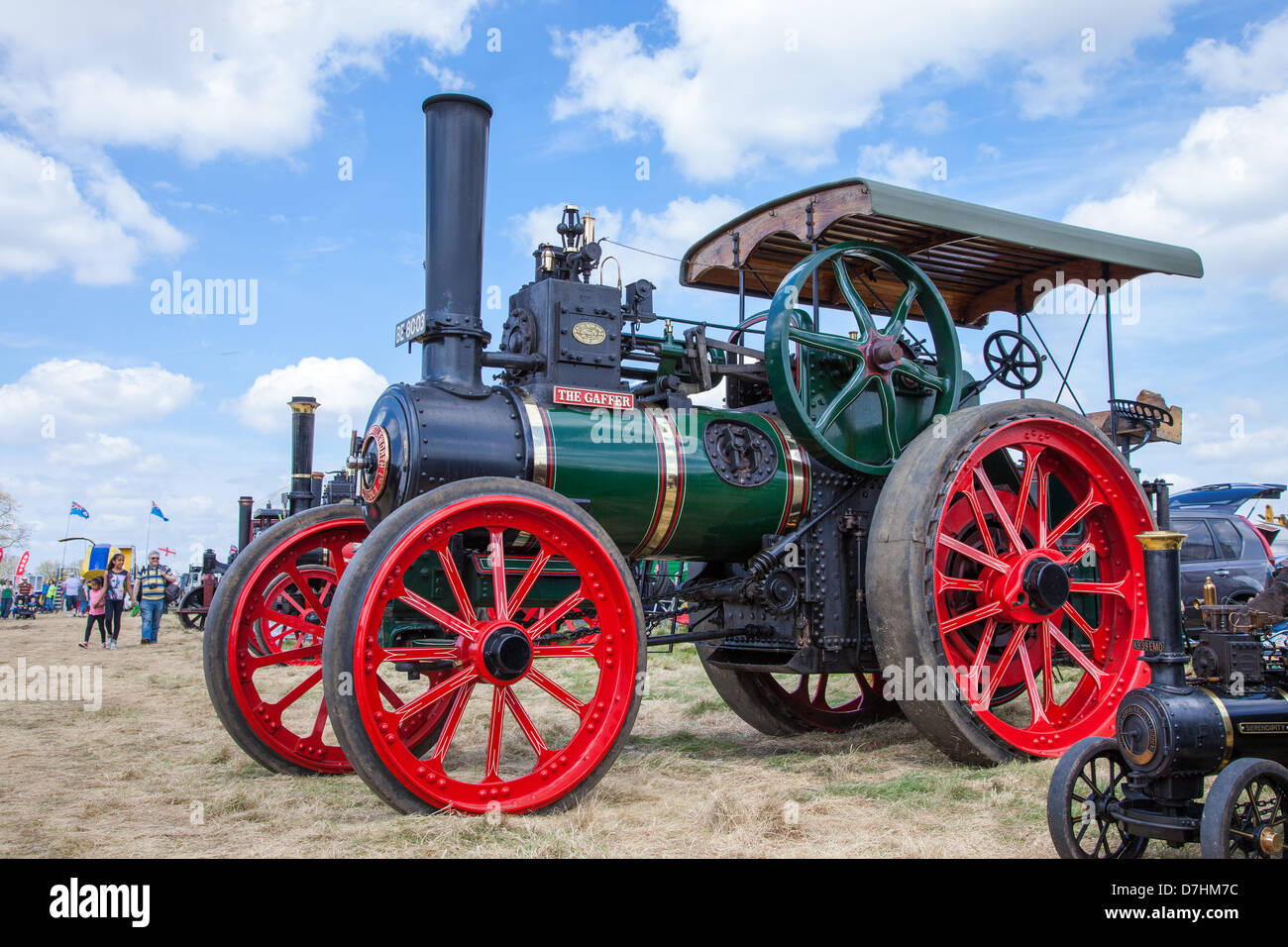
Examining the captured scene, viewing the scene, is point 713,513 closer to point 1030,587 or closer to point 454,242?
point 1030,587

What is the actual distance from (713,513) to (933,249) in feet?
7.58

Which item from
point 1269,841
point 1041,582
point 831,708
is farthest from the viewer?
point 831,708

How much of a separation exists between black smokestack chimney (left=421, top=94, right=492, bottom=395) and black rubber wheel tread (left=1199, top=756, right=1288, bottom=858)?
10.5 feet

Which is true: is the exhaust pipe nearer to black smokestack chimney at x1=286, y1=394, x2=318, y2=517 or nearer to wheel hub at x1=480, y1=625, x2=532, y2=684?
wheel hub at x1=480, y1=625, x2=532, y2=684

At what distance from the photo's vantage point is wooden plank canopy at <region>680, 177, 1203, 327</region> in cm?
534

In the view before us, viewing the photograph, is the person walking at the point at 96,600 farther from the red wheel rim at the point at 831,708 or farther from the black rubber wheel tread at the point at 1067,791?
the black rubber wheel tread at the point at 1067,791

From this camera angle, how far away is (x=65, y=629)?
833 inches

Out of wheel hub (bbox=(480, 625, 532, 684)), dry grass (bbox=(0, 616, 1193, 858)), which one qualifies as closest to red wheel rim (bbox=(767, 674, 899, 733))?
dry grass (bbox=(0, 616, 1193, 858))

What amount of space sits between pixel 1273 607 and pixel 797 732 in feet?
9.10

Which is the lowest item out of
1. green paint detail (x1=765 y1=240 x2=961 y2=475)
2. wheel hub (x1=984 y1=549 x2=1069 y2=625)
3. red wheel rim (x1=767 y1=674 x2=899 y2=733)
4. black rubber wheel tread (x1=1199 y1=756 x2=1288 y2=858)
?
red wheel rim (x1=767 y1=674 x2=899 y2=733)

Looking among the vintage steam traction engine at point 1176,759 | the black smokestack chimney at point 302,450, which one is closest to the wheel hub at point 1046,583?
the vintage steam traction engine at point 1176,759

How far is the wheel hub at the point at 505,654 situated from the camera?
3846 mm

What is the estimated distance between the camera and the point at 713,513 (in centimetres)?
520

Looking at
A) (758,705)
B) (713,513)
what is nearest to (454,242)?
(713,513)
